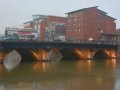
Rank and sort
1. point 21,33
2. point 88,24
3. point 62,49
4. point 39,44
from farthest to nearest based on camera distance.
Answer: point 88,24 → point 21,33 → point 62,49 → point 39,44

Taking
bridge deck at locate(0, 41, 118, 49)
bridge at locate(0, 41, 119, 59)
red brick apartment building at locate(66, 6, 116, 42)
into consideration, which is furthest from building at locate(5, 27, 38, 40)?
bridge deck at locate(0, 41, 118, 49)

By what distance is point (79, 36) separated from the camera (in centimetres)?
13138

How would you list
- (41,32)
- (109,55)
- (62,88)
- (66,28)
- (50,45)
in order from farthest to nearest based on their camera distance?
(41,32)
(66,28)
(109,55)
(50,45)
(62,88)

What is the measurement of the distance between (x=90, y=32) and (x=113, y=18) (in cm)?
2113

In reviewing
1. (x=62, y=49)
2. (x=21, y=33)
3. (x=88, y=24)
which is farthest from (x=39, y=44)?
(x=88, y=24)

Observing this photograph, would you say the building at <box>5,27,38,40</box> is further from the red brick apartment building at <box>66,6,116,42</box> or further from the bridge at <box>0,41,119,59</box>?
the red brick apartment building at <box>66,6,116,42</box>

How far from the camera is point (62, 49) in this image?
9388 centimetres

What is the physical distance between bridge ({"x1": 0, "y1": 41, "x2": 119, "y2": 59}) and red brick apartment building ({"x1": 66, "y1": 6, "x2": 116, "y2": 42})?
20.5 m

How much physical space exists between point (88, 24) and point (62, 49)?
38.2 metres

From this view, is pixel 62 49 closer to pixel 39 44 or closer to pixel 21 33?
A: pixel 39 44

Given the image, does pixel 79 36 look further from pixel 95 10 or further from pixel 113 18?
pixel 113 18

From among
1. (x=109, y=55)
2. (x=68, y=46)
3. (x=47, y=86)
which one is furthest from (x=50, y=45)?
(x=47, y=86)

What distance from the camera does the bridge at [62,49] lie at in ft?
253

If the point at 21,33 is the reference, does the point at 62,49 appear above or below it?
below
